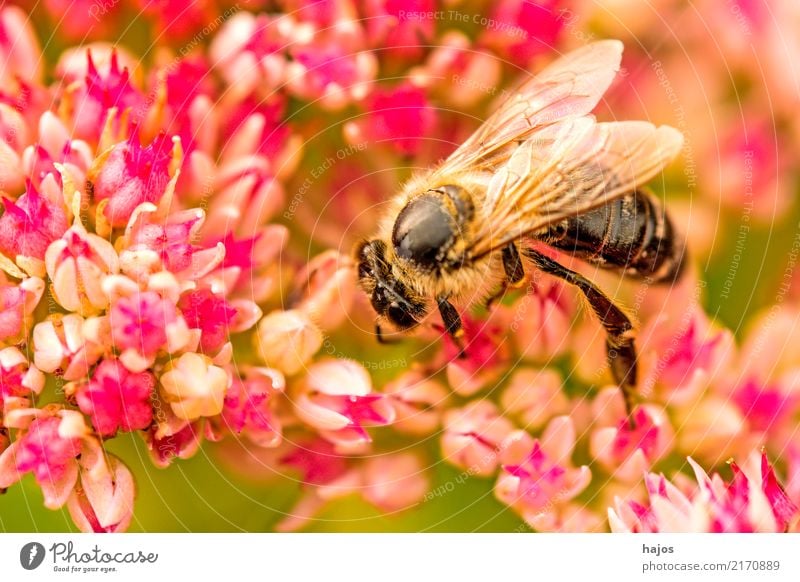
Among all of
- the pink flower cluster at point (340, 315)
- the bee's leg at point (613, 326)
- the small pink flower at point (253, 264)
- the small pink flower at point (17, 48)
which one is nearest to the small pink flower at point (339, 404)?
the pink flower cluster at point (340, 315)

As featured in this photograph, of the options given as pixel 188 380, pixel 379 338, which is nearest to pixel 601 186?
pixel 379 338

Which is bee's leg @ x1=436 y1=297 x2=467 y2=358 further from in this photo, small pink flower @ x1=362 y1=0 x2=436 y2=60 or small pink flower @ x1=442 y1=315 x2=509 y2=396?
small pink flower @ x1=362 y1=0 x2=436 y2=60

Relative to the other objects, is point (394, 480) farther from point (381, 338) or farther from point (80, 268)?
point (80, 268)

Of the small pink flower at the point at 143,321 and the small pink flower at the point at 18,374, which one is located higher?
the small pink flower at the point at 143,321

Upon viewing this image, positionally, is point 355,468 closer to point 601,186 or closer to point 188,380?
point 188,380

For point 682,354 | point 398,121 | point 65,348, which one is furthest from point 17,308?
point 682,354
